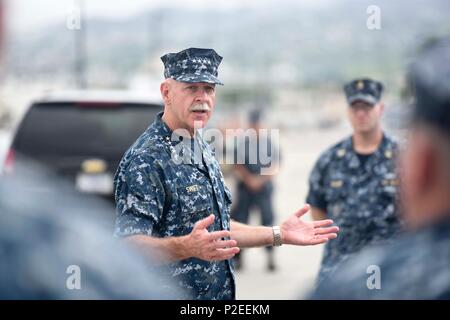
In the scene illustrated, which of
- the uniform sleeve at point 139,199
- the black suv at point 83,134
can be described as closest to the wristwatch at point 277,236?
the uniform sleeve at point 139,199

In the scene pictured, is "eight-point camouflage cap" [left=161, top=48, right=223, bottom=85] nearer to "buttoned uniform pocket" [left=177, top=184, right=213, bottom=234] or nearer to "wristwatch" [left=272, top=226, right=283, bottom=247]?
"buttoned uniform pocket" [left=177, top=184, right=213, bottom=234]

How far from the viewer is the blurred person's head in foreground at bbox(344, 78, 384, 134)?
17.4 feet

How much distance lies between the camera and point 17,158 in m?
7.15

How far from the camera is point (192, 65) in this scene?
137 inches

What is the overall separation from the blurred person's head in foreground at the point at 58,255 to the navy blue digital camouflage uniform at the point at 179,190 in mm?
1301

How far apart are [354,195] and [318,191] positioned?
221 mm

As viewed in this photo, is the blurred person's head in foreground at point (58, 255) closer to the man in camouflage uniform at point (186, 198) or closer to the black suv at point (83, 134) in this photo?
the man in camouflage uniform at point (186, 198)

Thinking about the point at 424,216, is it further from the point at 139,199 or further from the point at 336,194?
the point at 336,194

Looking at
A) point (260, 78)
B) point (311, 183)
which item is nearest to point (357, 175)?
point (311, 183)

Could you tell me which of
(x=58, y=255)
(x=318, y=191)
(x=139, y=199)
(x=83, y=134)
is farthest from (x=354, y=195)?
(x=58, y=255)

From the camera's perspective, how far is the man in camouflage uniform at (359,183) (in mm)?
4895

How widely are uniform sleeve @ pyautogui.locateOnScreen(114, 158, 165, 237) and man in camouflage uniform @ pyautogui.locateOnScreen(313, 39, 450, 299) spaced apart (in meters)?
1.48

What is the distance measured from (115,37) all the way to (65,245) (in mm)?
92127

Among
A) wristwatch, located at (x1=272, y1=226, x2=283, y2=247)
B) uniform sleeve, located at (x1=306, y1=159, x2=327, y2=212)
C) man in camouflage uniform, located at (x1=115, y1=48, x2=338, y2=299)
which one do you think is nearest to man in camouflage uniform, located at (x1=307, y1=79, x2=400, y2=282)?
uniform sleeve, located at (x1=306, y1=159, x2=327, y2=212)
